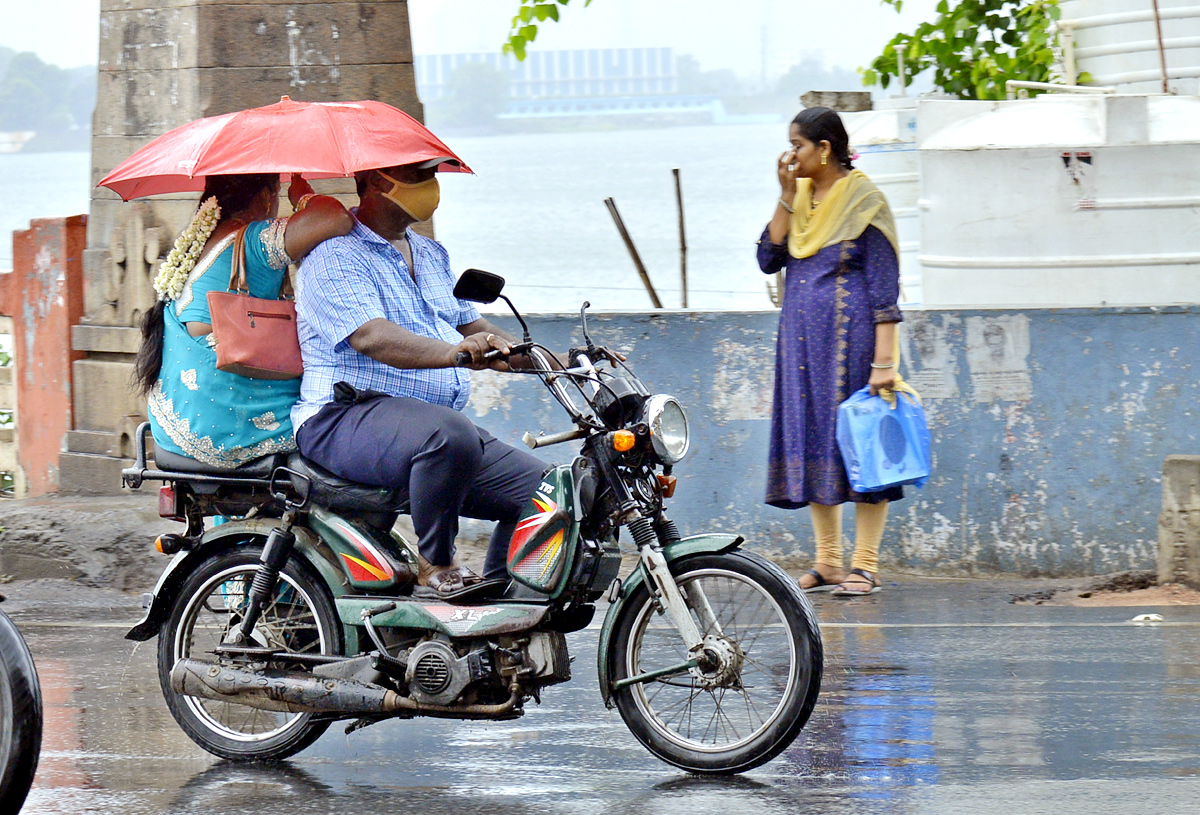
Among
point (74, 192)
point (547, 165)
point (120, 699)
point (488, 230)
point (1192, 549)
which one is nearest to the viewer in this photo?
point (120, 699)

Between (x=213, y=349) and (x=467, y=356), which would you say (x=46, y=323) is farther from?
(x=467, y=356)

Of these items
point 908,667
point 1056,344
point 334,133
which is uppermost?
point 334,133

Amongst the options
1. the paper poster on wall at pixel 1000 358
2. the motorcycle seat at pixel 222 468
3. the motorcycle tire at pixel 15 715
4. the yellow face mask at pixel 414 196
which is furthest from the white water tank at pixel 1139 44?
the motorcycle tire at pixel 15 715

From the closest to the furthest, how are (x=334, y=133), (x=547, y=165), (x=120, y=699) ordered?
1. (x=334, y=133)
2. (x=120, y=699)
3. (x=547, y=165)

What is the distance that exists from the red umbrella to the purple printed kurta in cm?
234

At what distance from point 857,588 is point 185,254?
341 cm

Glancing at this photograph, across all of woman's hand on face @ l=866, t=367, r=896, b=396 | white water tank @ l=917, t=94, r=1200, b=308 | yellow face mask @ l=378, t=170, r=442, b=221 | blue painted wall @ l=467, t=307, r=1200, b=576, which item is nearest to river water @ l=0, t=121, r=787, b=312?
blue painted wall @ l=467, t=307, r=1200, b=576

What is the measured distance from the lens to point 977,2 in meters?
10.8

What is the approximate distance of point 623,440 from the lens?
4121mm

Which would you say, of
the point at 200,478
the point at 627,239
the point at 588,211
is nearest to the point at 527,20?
the point at 627,239

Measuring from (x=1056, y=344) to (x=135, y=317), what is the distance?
478 cm

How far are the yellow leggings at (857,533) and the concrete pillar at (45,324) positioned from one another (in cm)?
437

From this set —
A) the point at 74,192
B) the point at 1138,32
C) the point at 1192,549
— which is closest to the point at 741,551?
the point at 1192,549

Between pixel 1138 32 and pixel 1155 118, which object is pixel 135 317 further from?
pixel 1138 32
